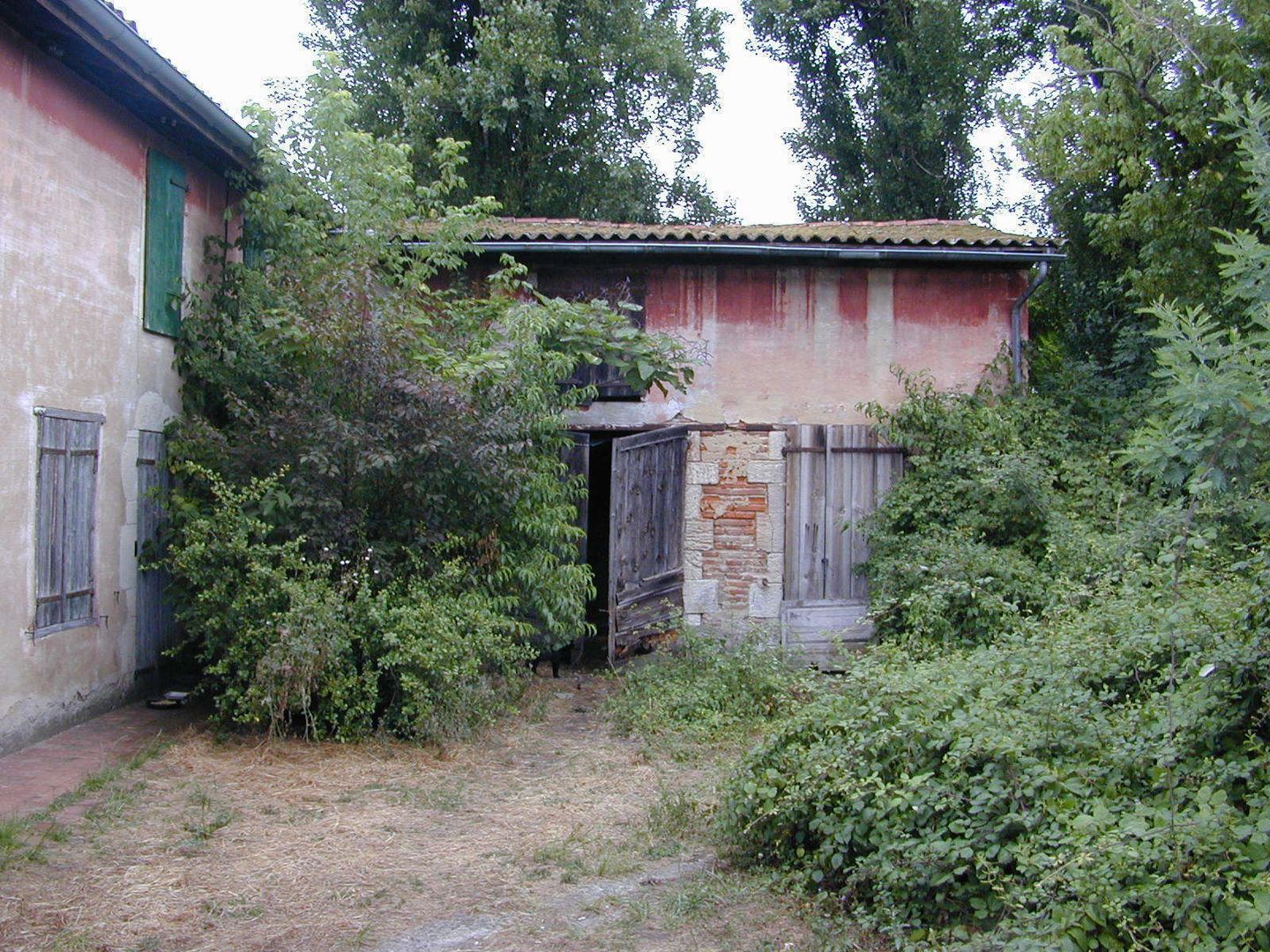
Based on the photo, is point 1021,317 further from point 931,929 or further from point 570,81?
point 570,81

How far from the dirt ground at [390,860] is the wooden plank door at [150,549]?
1650mm

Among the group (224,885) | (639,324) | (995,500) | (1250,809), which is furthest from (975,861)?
(639,324)

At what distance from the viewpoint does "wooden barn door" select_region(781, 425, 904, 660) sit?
33.5 ft

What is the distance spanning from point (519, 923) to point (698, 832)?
132cm

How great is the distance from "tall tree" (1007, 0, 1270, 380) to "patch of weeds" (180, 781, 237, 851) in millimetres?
8322

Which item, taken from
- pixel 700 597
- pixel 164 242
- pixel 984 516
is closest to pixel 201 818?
pixel 164 242

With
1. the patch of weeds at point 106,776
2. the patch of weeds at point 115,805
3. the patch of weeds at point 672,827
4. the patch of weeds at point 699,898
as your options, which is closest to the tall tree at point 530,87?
the patch of weeds at point 106,776

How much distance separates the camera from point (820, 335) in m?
10.5

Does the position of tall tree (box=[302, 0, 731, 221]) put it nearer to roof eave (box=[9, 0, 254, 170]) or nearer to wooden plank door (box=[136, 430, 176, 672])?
roof eave (box=[9, 0, 254, 170])

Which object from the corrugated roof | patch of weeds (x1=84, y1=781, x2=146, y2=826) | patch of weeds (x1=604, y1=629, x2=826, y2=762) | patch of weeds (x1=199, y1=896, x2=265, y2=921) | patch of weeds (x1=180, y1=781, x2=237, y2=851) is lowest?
patch of weeds (x1=199, y1=896, x2=265, y2=921)

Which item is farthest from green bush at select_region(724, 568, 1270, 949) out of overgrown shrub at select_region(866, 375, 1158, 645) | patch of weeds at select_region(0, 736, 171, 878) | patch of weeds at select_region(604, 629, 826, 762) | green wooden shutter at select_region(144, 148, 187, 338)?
green wooden shutter at select_region(144, 148, 187, 338)

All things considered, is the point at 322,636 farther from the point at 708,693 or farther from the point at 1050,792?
the point at 1050,792

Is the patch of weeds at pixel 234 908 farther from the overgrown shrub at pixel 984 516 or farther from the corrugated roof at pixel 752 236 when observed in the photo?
the corrugated roof at pixel 752 236

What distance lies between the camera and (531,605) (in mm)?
8625
